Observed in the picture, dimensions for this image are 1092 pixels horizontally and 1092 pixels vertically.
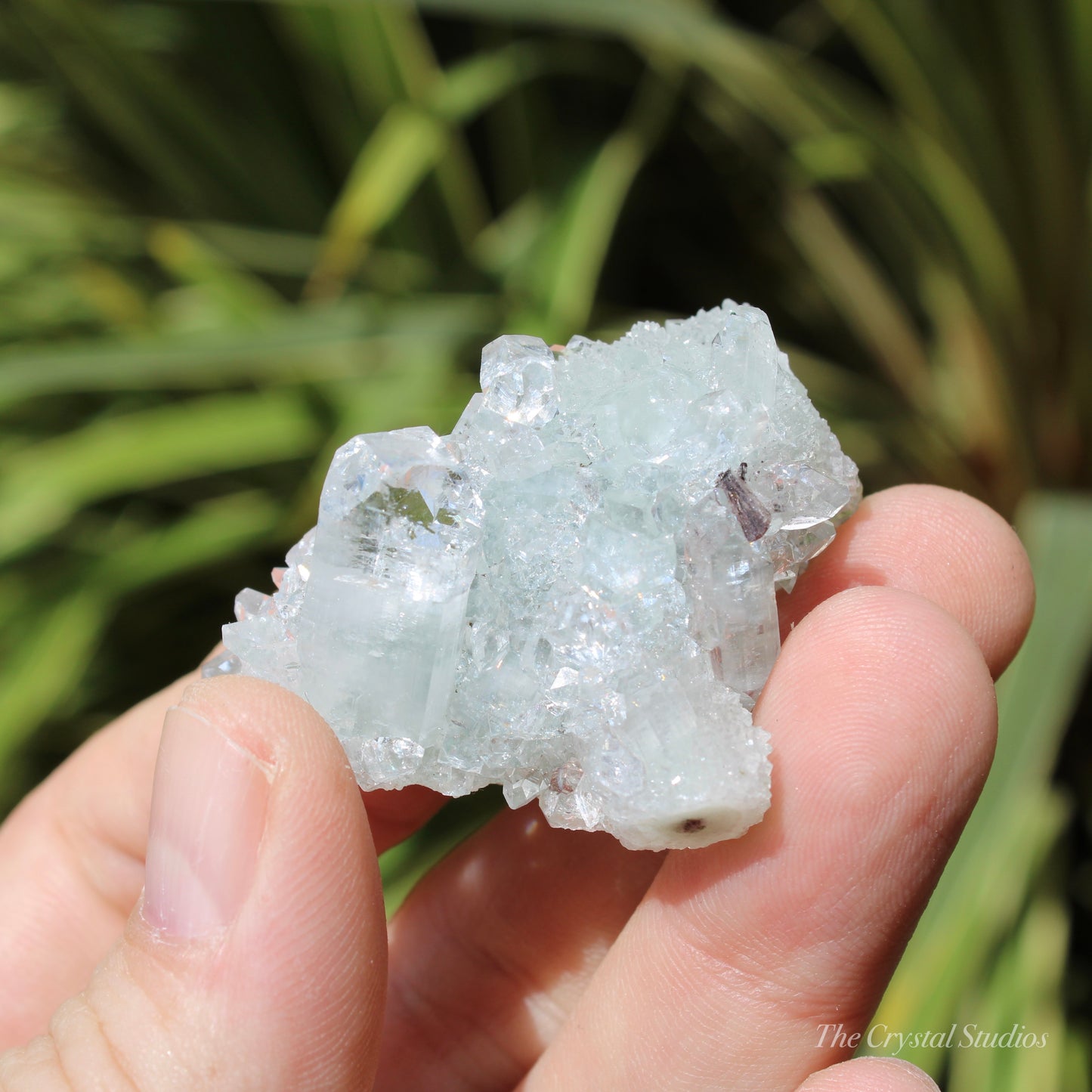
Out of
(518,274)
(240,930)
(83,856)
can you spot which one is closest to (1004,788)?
(240,930)

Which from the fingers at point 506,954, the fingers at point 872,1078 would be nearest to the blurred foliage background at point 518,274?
the fingers at point 506,954

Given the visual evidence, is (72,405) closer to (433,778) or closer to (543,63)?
(543,63)

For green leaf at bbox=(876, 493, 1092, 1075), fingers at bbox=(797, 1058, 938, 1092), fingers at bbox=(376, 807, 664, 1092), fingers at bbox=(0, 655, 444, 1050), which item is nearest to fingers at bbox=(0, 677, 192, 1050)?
fingers at bbox=(0, 655, 444, 1050)

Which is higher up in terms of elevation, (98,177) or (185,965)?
(98,177)

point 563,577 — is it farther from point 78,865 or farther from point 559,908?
point 78,865

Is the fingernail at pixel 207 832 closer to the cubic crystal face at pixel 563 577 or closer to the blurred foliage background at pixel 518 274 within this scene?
the cubic crystal face at pixel 563 577

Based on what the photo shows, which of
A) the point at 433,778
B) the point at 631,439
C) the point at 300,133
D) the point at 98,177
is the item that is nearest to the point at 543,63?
the point at 300,133
